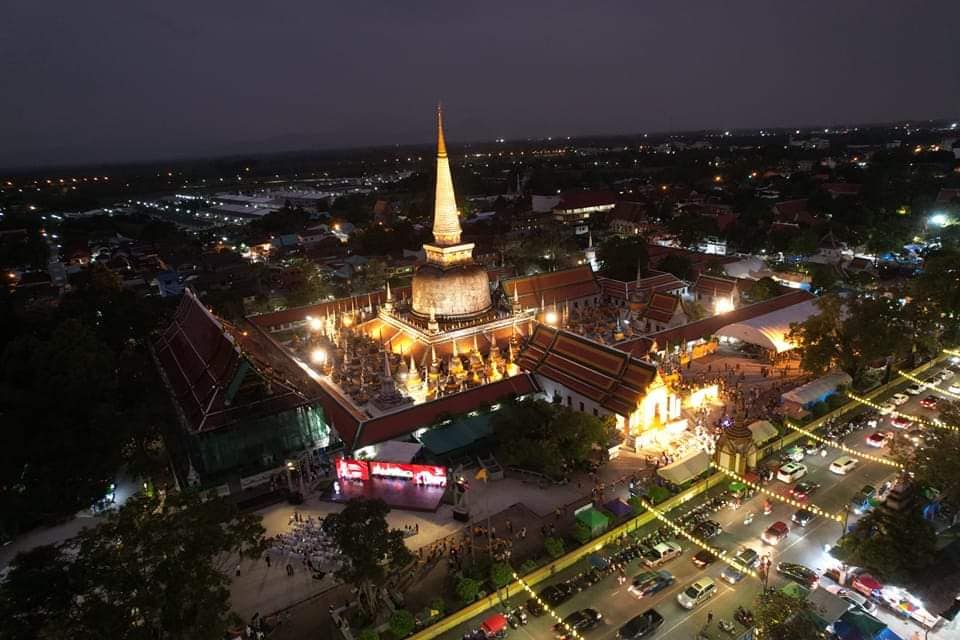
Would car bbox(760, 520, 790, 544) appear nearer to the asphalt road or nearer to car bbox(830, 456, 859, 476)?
the asphalt road

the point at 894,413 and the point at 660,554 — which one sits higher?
the point at 894,413

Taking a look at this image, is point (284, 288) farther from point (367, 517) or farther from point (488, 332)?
point (367, 517)

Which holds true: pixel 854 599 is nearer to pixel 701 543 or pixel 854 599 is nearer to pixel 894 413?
pixel 701 543

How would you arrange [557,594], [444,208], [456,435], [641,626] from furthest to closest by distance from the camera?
[444,208], [456,435], [557,594], [641,626]

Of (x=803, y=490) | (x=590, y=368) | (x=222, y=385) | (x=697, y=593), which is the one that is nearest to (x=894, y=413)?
(x=803, y=490)

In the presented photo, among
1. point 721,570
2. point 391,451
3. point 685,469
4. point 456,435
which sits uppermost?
point 391,451

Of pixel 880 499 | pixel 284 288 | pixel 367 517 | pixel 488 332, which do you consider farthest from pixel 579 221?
pixel 367 517

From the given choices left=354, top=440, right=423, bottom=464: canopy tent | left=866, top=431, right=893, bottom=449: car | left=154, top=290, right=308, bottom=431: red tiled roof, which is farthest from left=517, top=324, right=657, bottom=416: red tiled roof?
left=154, top=290, right=308, bottom=431: red tiled roof

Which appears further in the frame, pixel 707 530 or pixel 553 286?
pixel 553 286
